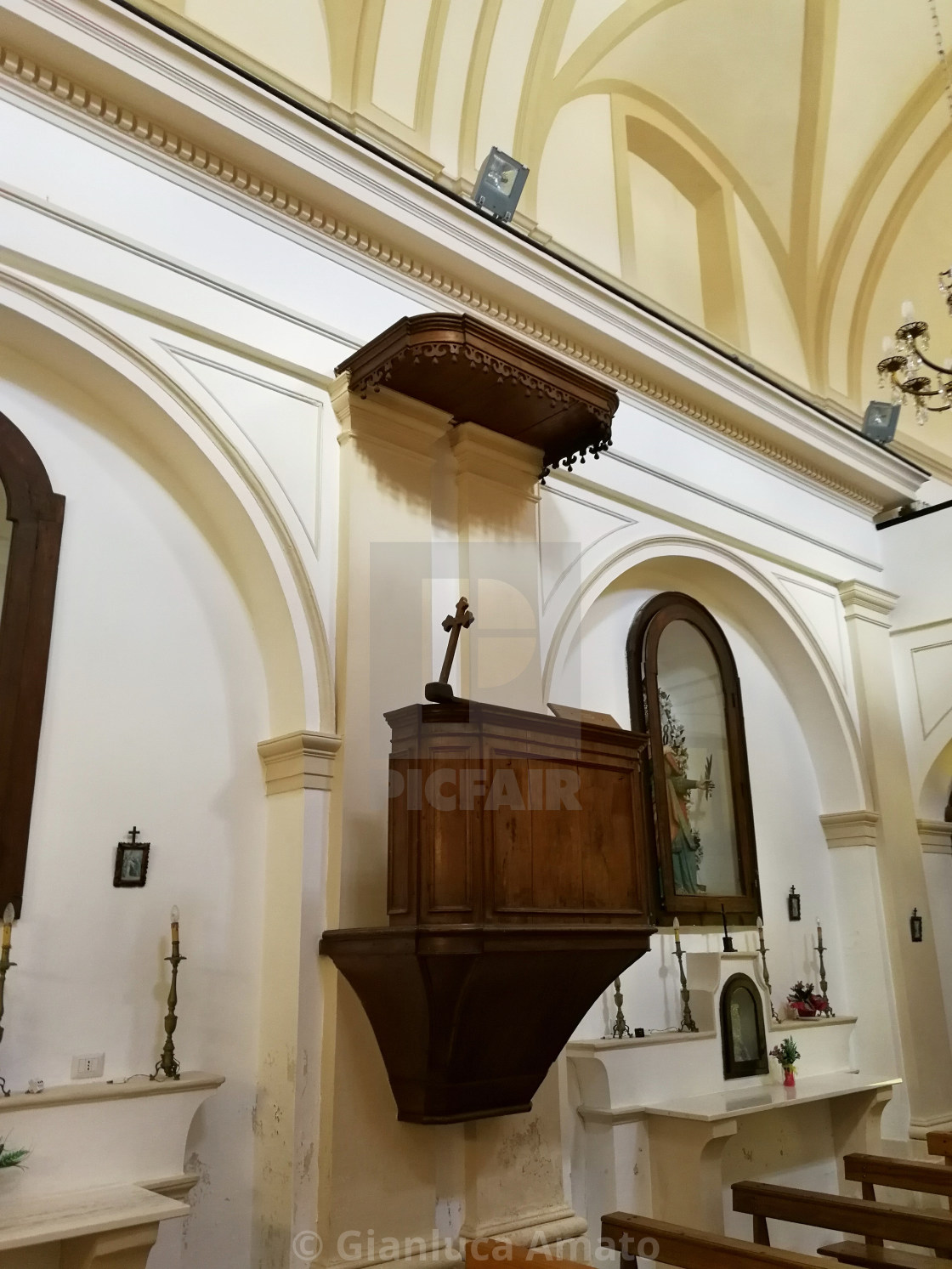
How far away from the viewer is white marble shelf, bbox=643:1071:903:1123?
187 inches

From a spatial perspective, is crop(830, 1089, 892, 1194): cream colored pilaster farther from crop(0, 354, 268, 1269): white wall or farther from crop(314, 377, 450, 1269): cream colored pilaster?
crop(0, 354, 268, 1269): white wall

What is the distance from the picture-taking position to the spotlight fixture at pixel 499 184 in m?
5.41

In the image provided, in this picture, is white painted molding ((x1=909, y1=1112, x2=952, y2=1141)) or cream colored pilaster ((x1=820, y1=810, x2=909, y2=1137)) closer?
white painted molding ((x1=909, y1=1112, x2=952, y2=1141))

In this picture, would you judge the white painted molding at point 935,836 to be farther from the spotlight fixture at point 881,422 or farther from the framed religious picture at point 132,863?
the framed religious picture at point 132,863

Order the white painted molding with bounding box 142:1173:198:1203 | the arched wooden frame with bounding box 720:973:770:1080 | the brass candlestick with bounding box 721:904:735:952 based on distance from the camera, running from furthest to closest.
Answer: the brass candlestick with bounding box 721:904:735:952
the arched wooden frame with bounding box 720:973:770:1080
the white painted molding with bounding box 142:1173:198:1203

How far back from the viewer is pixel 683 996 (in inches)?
212

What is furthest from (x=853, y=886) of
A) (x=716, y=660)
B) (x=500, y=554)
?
(x=500, y=554)

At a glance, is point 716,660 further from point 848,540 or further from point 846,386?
point 846,386

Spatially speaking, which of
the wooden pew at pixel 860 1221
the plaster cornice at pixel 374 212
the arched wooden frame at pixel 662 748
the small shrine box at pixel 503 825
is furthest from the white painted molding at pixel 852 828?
the small shrine box at pixel 503 825

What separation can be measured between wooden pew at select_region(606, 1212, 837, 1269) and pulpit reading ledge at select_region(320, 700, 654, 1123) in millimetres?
568

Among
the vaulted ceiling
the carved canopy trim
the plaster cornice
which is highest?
the vaulted ceiling

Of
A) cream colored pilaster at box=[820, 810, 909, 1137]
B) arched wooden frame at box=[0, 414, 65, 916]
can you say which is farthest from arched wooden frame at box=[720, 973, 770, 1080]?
arched wooden frame at box=[0, 414, 65, 916]

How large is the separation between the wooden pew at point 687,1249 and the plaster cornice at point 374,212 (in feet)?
13.5

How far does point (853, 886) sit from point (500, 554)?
12.1 ft
